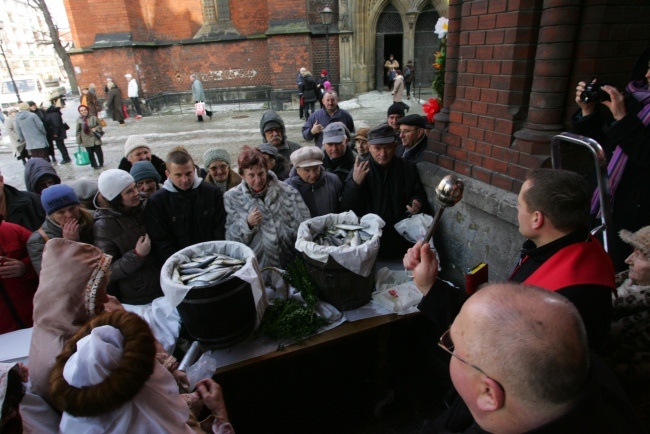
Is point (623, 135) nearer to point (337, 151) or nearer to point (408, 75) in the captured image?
point (337, 151)

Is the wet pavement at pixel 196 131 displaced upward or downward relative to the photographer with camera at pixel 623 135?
downward

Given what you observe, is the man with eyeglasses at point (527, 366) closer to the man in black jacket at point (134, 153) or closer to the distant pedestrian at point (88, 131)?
the man in black jacket at point (134, 153)

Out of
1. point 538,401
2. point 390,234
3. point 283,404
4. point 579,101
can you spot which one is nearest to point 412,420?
point 283,404

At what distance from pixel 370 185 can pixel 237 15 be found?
18.3 meters

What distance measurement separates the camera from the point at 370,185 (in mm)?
3486

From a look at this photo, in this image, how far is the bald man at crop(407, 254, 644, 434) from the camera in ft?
3.17

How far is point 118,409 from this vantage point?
1.40 metres

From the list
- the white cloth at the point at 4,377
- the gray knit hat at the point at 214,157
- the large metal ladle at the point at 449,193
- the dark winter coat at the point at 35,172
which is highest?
the large metal ladle at the point at 449,193

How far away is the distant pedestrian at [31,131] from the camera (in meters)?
8.97

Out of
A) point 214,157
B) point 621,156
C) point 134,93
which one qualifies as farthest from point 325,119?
point 134,93

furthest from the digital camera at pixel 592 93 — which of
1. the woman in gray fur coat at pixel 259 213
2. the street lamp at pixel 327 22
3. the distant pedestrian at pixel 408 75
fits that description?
the distant pedestrian at pixel 408 75

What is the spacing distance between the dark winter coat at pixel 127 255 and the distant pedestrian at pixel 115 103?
15.2 m

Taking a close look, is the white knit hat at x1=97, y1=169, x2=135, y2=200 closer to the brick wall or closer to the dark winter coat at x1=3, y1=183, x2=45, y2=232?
the dark winter coat at x1=3, y1=183, x2=45, y2=232

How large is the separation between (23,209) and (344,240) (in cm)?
323
